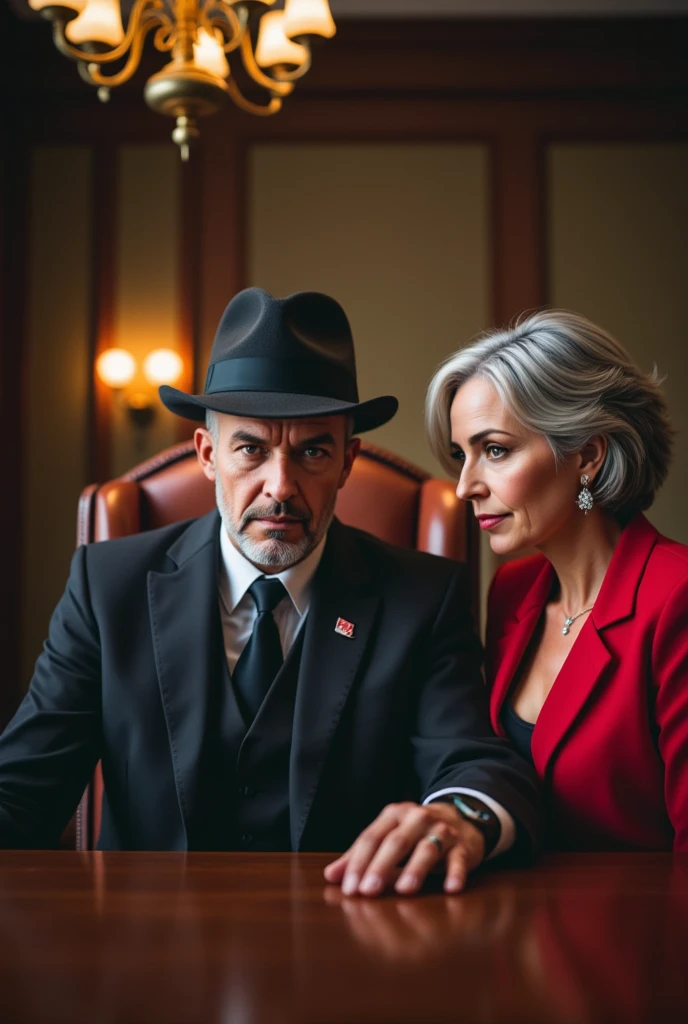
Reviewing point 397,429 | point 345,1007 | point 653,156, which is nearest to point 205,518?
point 345,1007

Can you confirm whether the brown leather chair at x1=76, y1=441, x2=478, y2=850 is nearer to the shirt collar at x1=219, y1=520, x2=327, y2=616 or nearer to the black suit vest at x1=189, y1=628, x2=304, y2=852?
the shirt collar at x1=219, y1=520, x2=327, y2=616

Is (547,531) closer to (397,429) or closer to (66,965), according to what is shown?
(66,965)

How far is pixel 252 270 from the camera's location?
5.33 metres

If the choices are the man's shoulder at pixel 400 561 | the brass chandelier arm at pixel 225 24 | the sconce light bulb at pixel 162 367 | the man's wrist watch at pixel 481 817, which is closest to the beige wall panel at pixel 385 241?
the sconce light bulb at pixel 162 367

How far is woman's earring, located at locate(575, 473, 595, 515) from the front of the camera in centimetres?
182

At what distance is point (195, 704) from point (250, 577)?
25cm

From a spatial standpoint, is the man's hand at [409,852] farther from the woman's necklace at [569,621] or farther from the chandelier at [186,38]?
the chandelier at [186,38]

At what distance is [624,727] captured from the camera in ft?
5.17

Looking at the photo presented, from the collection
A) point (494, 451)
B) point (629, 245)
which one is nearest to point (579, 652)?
point (494, 451)

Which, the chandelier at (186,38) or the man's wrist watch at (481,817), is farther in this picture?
the chandelier at (186,38)

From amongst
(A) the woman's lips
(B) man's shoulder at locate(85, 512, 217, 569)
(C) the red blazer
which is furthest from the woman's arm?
(B) man's shoulder at locate(85, 512, 217, 569)

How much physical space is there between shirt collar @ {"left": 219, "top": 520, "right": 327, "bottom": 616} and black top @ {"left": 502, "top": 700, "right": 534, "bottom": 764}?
0.42 meters

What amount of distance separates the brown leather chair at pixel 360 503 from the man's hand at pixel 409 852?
966 mm

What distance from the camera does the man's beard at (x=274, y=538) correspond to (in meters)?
1.62
